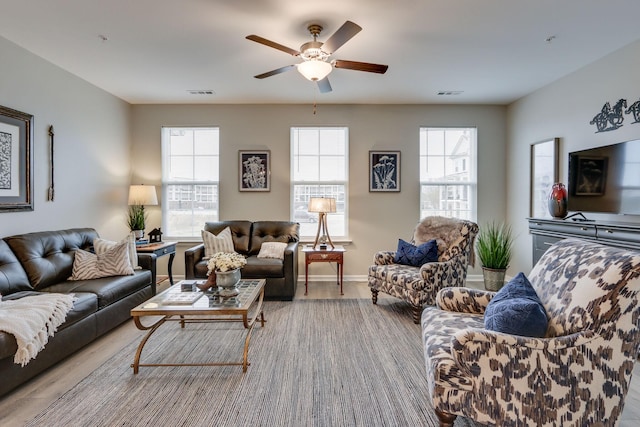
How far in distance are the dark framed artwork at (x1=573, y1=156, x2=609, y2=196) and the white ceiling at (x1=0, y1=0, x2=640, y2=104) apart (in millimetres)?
1070

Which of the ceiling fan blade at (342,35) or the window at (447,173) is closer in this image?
the ceiling fan blade at (342,35)

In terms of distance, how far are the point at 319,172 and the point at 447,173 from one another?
1.99 m

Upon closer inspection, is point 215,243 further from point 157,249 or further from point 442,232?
point 442,232

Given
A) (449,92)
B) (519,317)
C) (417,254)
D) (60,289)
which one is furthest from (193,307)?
(449,92)

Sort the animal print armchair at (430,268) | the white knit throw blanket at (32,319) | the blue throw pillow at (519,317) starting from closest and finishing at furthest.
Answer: the blue throw pillow at (519,317) → the white knit throw blanket at (32,319) → the animal print armchair at (430,268)

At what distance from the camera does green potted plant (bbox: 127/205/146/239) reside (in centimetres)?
430

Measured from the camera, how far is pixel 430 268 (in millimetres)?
3141

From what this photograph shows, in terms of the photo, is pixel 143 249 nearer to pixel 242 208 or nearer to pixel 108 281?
pixel 108 281

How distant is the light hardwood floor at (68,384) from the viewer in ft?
5.95

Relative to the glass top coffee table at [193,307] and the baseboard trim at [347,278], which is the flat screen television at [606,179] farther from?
the glass top coffee table at [193,307]

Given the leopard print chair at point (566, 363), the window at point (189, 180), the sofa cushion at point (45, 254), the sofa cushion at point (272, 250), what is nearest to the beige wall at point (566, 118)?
the leopard print chair at point (566, 363)

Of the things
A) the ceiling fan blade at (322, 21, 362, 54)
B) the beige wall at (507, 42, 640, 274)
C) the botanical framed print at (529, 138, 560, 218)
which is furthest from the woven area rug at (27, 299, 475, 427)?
the beige wall at (507, 42, 640, 274)

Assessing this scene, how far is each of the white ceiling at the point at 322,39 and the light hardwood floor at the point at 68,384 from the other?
270 centimetres

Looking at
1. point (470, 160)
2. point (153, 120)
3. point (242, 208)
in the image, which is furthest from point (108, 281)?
point (470, 160)
